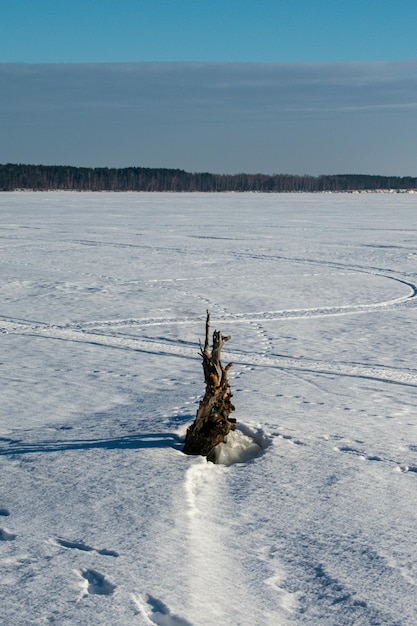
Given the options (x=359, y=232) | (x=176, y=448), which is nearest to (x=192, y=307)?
(x=176, y=448)

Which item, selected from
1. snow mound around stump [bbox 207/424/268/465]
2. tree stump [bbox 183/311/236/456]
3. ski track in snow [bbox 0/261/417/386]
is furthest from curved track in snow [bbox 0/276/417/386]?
tree stump [bbox 183/311/236/456]

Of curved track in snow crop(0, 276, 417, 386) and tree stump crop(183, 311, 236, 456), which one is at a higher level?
tree stump crop(183, 311, 236, 456)

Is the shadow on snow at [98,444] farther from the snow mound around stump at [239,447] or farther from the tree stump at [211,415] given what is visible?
the snow mound around stump at [239,447]

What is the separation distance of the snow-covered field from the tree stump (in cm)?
11

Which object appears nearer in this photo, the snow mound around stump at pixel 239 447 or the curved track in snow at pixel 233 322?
the snow mound around stump at pixel 239 447

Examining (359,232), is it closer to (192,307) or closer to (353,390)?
(192,307)

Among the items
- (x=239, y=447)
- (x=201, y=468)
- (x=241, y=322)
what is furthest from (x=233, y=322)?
(x=201, y=468)

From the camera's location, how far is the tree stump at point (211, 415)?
421 centimetres

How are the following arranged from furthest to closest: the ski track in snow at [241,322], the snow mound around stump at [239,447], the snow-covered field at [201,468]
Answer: the ski track in snow at [241,322] < the snow mound around stump at [239,447] < the snow-covered field at [201,468]

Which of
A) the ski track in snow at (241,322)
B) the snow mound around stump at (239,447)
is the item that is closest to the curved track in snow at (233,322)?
the ski track in snow at (241,322)

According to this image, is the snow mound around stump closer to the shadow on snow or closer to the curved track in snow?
the shadow on snow

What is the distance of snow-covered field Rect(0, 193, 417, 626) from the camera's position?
284cm

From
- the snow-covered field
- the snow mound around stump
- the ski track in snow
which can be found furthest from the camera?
the ski track in snow

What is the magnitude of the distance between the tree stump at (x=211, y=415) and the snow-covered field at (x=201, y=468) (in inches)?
4.5
